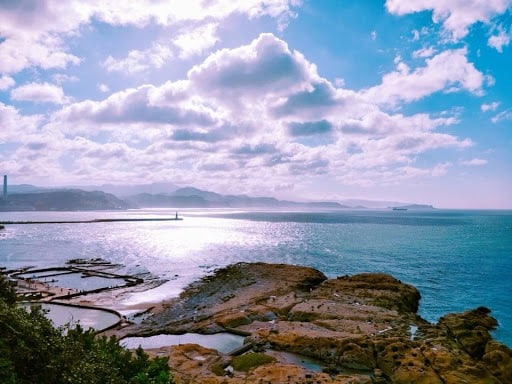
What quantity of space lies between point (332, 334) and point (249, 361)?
1029cm

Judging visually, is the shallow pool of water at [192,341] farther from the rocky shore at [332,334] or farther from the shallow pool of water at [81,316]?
the shallow pool of water at [81,316]

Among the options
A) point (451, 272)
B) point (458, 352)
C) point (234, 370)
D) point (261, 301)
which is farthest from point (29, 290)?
point (451, 272)

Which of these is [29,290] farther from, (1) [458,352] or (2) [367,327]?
(1) [458,352]

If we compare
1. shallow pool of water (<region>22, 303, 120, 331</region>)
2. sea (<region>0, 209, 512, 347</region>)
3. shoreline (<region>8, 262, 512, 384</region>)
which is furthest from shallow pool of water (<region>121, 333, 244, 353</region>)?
sea (<region>0, 209, 512, 347</region>)

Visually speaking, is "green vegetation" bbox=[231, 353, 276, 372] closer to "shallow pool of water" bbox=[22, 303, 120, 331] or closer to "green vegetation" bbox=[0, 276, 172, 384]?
"green vegetation" bbox=[0, 276, 172, 384]

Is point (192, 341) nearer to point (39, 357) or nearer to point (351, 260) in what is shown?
point (39, 357)

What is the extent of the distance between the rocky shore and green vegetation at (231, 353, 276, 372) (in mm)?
82

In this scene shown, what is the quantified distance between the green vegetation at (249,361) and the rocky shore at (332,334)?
3.2 inches

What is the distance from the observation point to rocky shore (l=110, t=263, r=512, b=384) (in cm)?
2636

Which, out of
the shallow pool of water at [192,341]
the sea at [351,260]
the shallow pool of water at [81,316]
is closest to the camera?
the shallow pool of water at [192,341]

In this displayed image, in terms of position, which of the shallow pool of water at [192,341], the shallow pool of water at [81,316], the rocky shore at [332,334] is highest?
the rocky shore at [332,334]

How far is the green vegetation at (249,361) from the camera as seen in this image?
28748 millimetres

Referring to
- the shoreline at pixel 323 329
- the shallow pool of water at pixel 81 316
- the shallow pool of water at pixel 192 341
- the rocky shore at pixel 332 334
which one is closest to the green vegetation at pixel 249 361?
the rocky shore at pixel 332 334

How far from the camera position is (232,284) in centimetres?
6844
